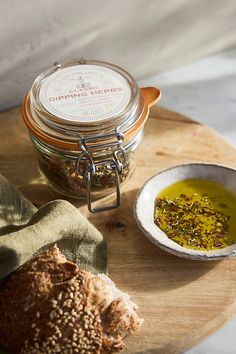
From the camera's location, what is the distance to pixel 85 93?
1542mm

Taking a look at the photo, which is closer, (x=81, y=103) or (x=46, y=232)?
(x=46, y=232)

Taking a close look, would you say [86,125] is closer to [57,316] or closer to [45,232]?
[45,232]

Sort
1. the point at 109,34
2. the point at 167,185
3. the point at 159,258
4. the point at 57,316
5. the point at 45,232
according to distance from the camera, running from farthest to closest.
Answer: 1. the point at 109,34
2. the point at 167,185
3. the point at 159,258
4. the point at 45,232
5. the point at 57,316

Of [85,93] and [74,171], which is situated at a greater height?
[85,93]

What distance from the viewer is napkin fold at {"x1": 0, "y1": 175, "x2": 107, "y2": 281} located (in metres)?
1.32

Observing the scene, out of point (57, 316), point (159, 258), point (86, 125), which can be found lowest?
point (159, 258)

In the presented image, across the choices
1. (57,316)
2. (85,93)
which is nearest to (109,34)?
(85,93)

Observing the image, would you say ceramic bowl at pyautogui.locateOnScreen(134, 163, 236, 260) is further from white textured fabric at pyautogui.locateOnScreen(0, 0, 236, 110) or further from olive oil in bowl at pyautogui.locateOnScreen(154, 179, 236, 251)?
white textured fabric at pyautogui.locateOnScreen(0, 0, 236, 110)

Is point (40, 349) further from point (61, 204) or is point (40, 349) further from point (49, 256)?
point (61, 204)

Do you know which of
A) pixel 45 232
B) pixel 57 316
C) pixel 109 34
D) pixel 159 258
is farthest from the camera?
pixel 109 34

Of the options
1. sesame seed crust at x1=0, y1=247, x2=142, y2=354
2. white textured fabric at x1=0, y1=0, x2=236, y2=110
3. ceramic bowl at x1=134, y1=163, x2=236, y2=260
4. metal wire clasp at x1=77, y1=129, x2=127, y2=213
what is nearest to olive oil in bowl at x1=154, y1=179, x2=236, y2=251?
ceramic bowl at x1=134, y1=163, x2=236, y2=260

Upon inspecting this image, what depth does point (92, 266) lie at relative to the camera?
4.68 ft

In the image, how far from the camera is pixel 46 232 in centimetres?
136

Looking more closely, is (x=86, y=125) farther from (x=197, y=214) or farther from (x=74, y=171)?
(x=197, y=214)
